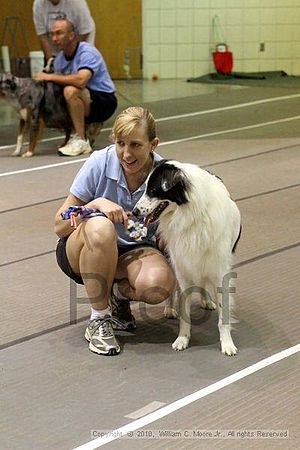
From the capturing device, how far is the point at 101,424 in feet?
7.63

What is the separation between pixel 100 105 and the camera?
637 cm

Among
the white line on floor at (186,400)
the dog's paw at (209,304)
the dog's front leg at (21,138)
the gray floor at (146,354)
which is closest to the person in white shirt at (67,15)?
the dog's front leg at (21,138)

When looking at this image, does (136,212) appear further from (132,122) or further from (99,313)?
(99,313)

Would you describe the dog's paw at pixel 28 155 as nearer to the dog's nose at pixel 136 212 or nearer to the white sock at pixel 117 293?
the white sock at pixel 117 293

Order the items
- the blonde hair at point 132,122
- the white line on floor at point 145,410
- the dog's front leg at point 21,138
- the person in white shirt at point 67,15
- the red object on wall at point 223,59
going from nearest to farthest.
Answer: the white line on floor at point 145,410
the blonde hair at point 132,122
the dog's front leg at point 21,138
the person in white shirt at point 67,15
the red object on wall at point 223,59

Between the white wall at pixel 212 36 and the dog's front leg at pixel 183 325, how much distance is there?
840 cm

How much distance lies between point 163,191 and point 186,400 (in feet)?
2.21

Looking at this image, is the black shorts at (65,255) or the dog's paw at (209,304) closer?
the black shorts at (65,255)

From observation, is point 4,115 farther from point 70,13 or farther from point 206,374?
point 206,374

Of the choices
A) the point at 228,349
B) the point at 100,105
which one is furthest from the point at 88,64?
the point at 228,349

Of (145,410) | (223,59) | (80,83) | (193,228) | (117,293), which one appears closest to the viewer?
(145,410)

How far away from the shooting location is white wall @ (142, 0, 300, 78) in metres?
10.8

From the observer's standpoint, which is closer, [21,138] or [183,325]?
[183,325]

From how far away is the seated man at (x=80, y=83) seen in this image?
20.1 ft
